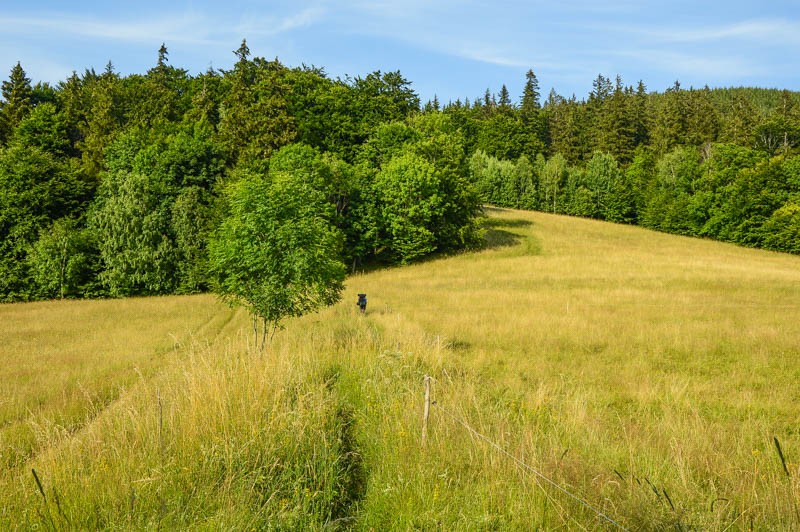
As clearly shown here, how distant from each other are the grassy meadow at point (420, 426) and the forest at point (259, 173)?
17.1m

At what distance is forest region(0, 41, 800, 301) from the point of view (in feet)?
141

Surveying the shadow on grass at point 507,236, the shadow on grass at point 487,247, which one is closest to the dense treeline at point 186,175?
the shadow on grass at point 487,247

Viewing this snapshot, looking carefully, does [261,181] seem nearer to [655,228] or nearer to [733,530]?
[733,530]

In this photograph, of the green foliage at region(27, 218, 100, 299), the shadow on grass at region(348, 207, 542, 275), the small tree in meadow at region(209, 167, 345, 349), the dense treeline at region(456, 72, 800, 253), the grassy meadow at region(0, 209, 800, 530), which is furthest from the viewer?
the dense treeline at region(456, 72, 800, 253)

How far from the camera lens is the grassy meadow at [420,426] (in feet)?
14.0

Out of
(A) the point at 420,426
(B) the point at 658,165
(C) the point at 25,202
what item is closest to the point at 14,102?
(C) the point at 25,202

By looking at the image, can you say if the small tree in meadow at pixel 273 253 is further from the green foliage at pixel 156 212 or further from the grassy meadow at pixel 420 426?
the green foliage at pixel 156 212

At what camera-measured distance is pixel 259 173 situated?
3088 cm

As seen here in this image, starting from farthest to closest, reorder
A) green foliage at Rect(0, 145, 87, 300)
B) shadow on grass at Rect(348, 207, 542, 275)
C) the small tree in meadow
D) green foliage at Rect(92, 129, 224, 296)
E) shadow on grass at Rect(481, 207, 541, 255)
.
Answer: shadow on grass at Rect(481, 207, 541, 255) < shadow on grass at Rect(348, 207, 542, 275) < green foliage at Rect(92, 129, 224, 296) < green foliage at Rect(0, 145, 87, 300) < the small tree in meadow

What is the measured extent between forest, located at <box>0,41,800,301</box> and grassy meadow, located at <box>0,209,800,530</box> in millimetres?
17051

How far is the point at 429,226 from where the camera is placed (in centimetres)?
5038

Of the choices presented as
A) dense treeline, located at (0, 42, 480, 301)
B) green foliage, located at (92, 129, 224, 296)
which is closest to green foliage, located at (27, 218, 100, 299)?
dense treeline, located at (0, 42, 480, 301)

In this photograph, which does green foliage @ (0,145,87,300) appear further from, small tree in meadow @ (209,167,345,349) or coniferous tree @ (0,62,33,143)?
small tree in meadow @ (209,167,345,349)

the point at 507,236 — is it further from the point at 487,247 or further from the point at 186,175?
the point at 186,175
